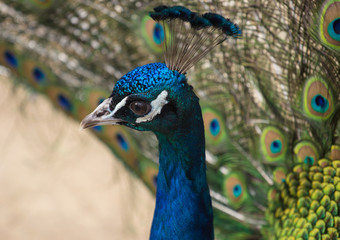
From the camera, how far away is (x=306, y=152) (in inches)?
50.5

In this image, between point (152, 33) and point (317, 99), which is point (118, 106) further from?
point (152, 33)

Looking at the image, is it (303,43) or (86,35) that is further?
(86,35)

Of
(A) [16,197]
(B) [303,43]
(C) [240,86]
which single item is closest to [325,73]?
(B) [303,43]

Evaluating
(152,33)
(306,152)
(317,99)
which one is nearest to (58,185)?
(152,33)

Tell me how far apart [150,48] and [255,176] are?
58 cm

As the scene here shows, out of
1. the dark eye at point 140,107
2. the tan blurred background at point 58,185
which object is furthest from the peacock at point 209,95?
the tan blurred background at point 58,185

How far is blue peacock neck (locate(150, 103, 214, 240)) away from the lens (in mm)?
990

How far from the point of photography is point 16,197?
8.73 ft

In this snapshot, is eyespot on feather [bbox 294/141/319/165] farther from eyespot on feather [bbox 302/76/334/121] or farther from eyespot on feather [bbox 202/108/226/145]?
eyespot on feather [bbox 202/108/226/145]

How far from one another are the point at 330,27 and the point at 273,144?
1.47 feet

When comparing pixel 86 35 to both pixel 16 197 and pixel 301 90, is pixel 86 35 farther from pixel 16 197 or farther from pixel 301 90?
pixel 16 197

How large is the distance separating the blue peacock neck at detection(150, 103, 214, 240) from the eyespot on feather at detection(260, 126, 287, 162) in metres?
0.39

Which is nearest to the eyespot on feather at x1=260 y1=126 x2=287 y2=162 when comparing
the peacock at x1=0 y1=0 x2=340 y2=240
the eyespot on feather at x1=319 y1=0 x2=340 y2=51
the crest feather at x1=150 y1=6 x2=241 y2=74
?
the peacock at x1=0 y1=0 x2=340 y2=240

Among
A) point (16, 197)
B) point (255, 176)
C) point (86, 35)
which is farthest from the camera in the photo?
point (16, 197)
